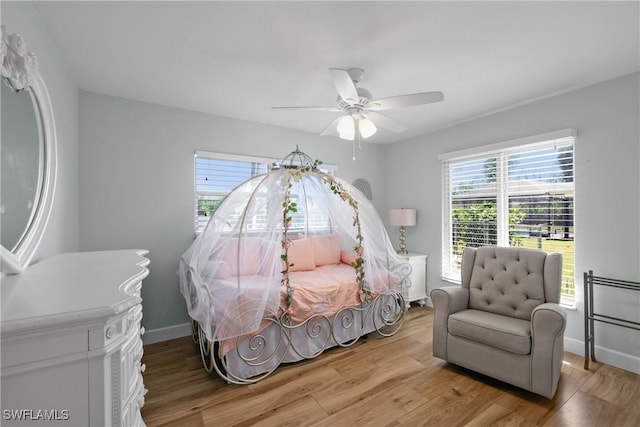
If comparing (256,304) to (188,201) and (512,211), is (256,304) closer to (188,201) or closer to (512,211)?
(188,201)

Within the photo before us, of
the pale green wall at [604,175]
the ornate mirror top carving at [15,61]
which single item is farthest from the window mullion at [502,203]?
the ornate mirror top carving at [15,61]

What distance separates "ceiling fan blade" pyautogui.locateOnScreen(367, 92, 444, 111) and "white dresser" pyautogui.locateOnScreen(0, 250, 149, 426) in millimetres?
2031

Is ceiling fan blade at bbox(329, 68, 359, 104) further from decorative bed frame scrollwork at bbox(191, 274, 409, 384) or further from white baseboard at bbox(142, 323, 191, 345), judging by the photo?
white baseboard at bbox(142, 323, 191, 345)

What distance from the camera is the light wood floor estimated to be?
185 centimetres

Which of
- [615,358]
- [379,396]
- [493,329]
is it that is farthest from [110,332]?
[615,358]

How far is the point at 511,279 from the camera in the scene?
254cm

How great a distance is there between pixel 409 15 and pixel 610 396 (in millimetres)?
3030

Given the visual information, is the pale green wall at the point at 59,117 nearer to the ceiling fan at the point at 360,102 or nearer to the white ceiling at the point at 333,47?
the white ceiling at the point at 333,47

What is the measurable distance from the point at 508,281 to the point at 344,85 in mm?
2242

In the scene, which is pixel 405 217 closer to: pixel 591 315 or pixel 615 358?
pixel 591 315

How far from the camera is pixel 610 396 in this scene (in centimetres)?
205

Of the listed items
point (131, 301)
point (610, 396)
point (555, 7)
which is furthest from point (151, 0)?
point (610, 396)

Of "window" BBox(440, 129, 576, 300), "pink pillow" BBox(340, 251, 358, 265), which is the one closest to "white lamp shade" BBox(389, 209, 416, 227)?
"window" BBox(440, 129, 576, 300)

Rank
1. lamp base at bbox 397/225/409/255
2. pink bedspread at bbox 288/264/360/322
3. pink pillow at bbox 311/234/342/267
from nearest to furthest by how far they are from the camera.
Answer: pink bedspread at bbox 288/264/360/322, pink pillow at bbox 311/234/342/267, lamp base at bbox 397/225/409/255
